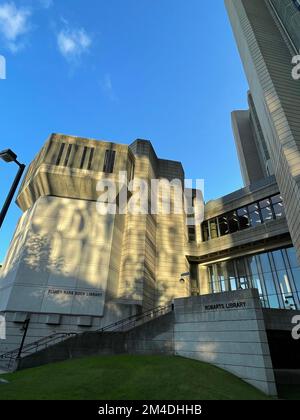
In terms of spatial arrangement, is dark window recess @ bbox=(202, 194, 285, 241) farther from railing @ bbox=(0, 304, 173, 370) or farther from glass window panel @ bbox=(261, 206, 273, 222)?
railing @ bbox=(0, 304, 173, 370)

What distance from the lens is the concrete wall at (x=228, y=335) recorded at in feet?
42.4

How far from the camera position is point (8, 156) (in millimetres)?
7875

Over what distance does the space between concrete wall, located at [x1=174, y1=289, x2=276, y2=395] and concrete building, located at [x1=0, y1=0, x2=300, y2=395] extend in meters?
0.08

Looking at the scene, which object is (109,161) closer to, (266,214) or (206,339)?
(266,214)

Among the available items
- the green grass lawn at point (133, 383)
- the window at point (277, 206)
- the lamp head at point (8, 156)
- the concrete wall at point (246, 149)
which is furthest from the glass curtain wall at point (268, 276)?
the concrete wall at point (246, 149)

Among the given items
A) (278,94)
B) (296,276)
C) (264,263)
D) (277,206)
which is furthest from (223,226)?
(278,94)

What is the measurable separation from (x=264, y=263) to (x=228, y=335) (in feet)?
54.3

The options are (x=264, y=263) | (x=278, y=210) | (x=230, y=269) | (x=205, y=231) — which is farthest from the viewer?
(x=205, y=231)

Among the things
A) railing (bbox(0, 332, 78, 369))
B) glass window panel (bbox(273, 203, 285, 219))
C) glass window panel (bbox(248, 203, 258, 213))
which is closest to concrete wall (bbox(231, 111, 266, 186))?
glass window panel (bbox(248, 203, 258, 213))

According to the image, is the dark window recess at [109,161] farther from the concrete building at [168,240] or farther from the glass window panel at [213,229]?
the glass window panel at [213,229]

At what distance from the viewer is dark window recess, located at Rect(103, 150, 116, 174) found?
32031mm

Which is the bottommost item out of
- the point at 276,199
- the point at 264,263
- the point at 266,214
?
the point at 264,263

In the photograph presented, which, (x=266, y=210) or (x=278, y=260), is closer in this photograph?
(x=278, y=260)

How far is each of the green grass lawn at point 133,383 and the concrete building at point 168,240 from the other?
3.46 meters
